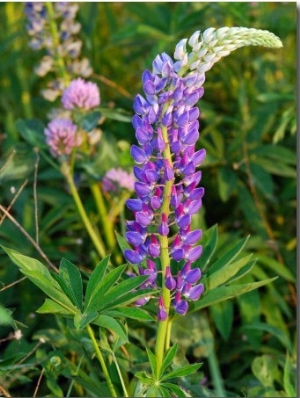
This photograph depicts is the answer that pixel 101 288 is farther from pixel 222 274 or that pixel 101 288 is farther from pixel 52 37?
pixel 52 37

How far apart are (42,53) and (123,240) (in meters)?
2.00

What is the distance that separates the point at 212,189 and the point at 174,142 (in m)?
1.46

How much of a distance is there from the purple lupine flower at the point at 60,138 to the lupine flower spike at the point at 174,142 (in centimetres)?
71

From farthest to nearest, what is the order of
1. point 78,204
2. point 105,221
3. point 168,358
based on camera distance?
point 105,221 < point 78,204 < point 168,358

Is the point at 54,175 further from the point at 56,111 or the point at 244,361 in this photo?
the point at 244,361

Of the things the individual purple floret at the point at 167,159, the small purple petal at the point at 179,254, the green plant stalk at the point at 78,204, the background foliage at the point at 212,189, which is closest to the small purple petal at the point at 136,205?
the individual purple floret at the point at 167,159

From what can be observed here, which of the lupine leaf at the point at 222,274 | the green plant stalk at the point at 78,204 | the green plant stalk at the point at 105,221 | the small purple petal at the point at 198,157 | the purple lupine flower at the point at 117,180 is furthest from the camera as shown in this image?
the green plant stalk at the point at 105,221

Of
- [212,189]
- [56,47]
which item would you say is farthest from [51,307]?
[212,189]

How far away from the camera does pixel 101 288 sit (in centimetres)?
144

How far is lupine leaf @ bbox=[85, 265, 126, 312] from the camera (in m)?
1.42

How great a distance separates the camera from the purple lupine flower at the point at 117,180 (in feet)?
7.32

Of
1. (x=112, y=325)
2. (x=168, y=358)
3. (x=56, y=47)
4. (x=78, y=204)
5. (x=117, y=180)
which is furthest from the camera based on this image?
(x=56, y=47)

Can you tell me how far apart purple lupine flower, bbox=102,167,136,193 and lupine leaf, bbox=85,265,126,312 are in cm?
81

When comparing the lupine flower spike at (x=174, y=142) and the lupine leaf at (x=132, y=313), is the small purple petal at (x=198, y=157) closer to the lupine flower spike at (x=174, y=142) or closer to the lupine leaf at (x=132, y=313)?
the lupine flower spike at (x=174, y=142)
